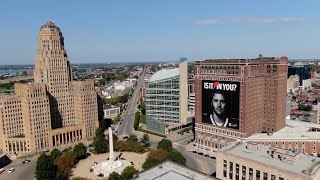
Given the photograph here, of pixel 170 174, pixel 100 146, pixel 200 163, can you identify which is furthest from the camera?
pixel 100 146

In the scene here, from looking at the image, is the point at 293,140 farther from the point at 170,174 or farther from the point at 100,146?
the point at 100,146

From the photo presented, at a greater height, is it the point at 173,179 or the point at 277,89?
the point at 277,89

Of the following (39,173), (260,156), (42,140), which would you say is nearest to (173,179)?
(260,156)

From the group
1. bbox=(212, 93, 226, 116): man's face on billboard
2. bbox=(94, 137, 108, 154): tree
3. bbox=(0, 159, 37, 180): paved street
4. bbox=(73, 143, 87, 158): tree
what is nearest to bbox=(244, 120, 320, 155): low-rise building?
bbox=(212, 93, 226, 116): man's face on billboard

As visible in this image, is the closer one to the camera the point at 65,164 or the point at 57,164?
the point at 57,164

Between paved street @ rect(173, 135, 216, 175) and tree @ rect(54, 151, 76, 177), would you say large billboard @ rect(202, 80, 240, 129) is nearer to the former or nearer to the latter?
paved street @ rect(173, 135, 216, 175)

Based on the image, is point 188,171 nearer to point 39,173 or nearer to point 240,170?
point 240,170

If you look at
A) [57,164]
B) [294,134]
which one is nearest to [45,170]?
[57,164]

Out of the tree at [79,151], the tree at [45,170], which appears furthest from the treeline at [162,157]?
the tree at [79,151]
